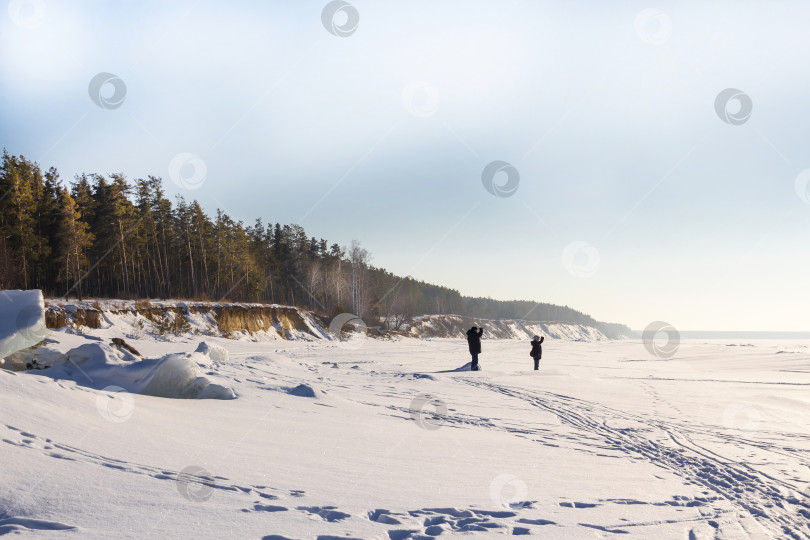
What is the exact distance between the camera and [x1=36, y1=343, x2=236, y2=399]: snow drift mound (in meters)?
7.78

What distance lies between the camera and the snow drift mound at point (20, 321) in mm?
7586

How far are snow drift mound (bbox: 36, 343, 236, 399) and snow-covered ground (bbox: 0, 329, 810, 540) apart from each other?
24cm

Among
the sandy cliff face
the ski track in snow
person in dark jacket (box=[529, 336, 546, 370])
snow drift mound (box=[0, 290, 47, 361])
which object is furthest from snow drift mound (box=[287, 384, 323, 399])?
the sandy cliff face

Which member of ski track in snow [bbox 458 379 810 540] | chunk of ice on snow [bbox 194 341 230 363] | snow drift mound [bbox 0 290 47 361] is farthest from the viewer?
chunk of ice on snow [bbox 194 341 230 363]

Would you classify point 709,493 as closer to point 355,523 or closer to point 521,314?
point 355,523

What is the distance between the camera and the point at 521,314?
199 meters

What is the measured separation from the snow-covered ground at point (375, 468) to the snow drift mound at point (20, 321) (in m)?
0.68

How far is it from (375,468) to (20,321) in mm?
6618

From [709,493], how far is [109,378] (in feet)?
27.9

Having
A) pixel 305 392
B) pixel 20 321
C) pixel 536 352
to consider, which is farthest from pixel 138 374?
pixel 536 352

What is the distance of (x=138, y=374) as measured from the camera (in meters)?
7.93

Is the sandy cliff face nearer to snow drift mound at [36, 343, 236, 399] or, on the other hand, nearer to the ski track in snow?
snow drift mound at [36, 343, 236, 399]

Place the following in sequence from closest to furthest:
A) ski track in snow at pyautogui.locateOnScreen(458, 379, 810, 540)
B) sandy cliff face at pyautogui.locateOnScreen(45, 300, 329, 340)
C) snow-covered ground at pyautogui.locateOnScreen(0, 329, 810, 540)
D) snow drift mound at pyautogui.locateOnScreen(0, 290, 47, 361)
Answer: snow-covered ground at pyautogui.locateOnScreen(0, 329, 810, 540) < ski track in snow at pyautogui.locateOnScreen(458, 379, 810, 540) < snow drift mound at pyautogui.locateOnScreen(0, 290, 47, 361) < sandy cliff face at pyautogui.locateOnScreen(45, 300, 329, 340)

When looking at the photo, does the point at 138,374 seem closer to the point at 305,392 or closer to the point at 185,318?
the point at 305,392
